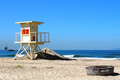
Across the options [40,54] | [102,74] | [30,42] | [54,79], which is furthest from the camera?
[40,54]

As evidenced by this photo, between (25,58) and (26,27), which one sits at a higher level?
(26,27)

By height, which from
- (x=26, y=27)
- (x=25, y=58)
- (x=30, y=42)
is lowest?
(x=25, y=58)

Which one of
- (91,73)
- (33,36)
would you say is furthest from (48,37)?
Result: (91,73)

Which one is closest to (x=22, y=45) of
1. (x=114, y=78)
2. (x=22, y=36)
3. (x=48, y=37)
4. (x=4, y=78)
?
(x=22, y=36)

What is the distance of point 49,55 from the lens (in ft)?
94.2

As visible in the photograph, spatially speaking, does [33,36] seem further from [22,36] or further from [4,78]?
[4,78]

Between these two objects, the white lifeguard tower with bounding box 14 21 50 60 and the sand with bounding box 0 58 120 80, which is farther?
the white lifeguard tower with bounding box 14 21 50 60

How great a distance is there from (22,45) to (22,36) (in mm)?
1119

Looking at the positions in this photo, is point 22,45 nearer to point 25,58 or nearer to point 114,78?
point 25,58

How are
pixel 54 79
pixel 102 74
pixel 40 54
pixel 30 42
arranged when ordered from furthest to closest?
pixel 40 54
pixel 30 42
pixel 102 74
pixel 54 79

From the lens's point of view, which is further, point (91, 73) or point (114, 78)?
point (91, 73)

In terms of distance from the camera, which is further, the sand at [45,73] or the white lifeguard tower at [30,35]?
the white lifeguard tower at [30,35]

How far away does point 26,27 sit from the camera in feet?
86.7

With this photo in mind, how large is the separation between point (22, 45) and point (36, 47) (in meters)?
1.67
